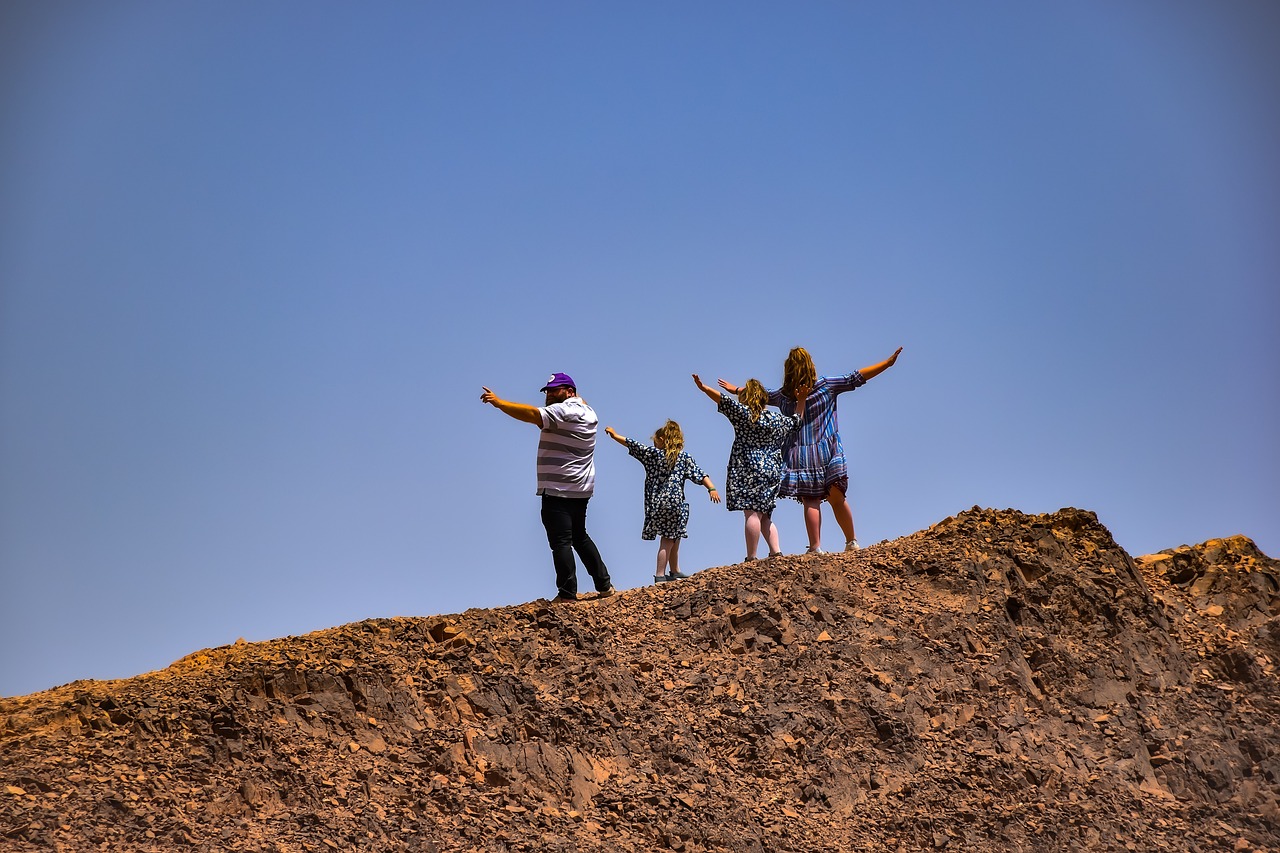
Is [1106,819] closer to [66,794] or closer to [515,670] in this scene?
[515,670]

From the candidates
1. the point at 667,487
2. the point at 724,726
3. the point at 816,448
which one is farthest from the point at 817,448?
the point at 724,726

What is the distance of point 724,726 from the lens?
1040cm

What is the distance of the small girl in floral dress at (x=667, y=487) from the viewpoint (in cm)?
1319

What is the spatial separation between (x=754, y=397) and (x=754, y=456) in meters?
0.63

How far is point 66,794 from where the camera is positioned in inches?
352

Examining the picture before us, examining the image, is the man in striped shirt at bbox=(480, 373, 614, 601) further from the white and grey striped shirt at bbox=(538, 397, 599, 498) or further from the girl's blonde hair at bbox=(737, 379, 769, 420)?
the girl's blonde hair at bbox=(737, 379, 769, 420)

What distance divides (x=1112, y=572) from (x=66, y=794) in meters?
9.28

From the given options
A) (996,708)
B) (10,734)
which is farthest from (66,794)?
(996,708)

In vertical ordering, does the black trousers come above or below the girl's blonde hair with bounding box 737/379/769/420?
below

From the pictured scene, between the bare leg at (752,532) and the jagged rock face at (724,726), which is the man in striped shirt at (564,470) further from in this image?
the bare leg at (752,532)

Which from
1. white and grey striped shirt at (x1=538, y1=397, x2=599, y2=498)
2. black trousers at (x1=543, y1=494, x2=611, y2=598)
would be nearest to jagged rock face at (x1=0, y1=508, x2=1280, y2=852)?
black trousers at (x1=543, y1=494, x2=611, y2=598)

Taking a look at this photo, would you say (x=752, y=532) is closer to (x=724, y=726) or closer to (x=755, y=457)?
(x=755, y=457)

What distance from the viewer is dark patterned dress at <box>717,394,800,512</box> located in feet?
41.0

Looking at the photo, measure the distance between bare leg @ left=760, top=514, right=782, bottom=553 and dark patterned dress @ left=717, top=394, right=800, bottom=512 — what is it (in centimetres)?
10
